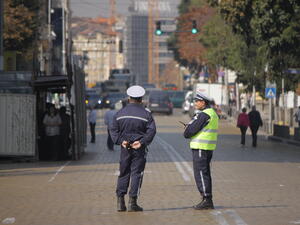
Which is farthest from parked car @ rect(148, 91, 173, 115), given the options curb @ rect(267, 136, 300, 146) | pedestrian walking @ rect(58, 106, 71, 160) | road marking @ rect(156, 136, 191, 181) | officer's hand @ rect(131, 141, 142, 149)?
officer's hand @ rect(131, 141, 142, 149)

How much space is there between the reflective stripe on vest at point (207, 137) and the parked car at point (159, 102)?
206 ft

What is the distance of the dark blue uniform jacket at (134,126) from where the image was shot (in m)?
13.7

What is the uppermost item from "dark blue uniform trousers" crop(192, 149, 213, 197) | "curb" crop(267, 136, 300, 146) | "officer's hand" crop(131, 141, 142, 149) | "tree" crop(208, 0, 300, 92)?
"tree" crop(208, 0, 300, 92)

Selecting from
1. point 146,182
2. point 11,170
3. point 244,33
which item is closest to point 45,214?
point 146,182

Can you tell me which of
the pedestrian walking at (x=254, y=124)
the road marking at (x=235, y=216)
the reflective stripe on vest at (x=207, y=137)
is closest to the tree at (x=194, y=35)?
the pedestrian walking at (x=254, y=124)

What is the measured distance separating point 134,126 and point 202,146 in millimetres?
1109

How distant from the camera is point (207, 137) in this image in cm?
1426

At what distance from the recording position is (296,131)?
4041cm

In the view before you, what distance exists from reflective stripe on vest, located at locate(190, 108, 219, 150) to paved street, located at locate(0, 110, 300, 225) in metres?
0.93

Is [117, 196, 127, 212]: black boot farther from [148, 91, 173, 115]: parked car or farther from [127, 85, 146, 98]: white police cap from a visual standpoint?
[148, 91, 173, 115]: parked car

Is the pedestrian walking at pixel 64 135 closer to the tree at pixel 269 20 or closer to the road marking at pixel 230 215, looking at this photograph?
the tree at pixel 269 20

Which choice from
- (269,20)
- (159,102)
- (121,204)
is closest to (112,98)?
(159,102)

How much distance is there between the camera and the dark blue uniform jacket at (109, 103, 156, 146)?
13734 millimetres

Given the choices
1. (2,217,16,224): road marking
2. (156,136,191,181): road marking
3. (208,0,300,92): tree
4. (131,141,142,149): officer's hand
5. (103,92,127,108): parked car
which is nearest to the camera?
(2,217,16,224): road marking
